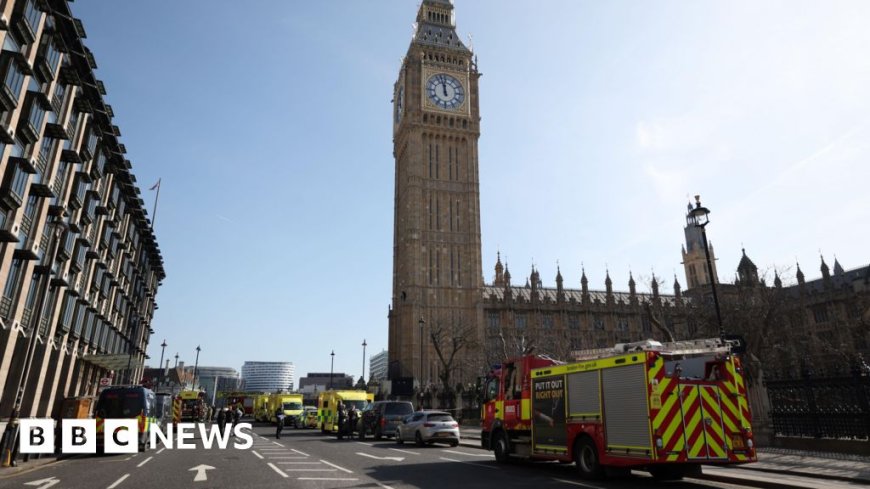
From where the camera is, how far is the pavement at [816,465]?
12243mm

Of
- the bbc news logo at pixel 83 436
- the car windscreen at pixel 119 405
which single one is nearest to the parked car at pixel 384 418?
the bbc news logo at pixel 83 436

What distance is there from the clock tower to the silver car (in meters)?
48.0

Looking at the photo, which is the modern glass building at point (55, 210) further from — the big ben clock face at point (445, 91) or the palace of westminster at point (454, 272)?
the big ben clock face at point (445, 91)

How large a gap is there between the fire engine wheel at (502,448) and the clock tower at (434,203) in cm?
5633

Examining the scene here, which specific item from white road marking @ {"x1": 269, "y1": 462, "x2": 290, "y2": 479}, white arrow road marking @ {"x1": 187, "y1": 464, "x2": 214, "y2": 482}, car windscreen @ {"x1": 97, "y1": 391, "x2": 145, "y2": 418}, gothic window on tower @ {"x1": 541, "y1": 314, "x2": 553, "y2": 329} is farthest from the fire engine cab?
gothic window on tower @ {"x1": 541, "y1": 314, "x2": 553, "y2": 329}

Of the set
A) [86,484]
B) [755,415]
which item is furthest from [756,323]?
[86,484]

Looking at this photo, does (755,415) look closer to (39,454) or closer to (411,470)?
(411,470)

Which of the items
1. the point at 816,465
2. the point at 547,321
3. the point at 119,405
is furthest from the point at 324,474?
the point at 547,321

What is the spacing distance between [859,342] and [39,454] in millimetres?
65965

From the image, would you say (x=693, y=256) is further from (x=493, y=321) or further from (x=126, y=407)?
(x=126, y=407)

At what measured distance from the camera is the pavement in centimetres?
1224

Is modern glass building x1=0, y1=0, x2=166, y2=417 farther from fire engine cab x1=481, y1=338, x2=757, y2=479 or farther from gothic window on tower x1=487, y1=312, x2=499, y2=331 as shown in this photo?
gothic window on tower x1=487, y1=312, x2=499, y2=331

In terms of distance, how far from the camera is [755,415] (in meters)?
19.5

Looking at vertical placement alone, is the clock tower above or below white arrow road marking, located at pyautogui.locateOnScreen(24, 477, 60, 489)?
above
